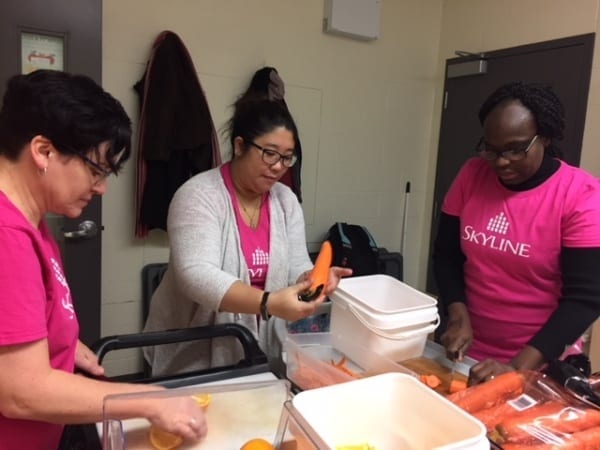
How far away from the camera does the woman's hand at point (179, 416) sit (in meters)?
0.85

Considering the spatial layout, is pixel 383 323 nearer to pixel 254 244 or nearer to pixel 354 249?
pixel 254 244

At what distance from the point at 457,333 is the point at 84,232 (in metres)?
1.68

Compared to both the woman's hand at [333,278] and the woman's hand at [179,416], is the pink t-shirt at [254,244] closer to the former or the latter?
the woman's hand at [333,278]

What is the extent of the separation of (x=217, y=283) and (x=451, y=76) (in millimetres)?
2634

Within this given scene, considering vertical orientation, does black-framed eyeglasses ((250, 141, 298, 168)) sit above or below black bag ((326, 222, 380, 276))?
above

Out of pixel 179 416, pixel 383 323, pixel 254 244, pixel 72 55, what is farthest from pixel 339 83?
pixel 179 416

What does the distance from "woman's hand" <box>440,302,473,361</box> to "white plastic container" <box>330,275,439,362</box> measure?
0.08m

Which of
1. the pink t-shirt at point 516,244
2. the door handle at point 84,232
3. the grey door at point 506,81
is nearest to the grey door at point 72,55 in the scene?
the door handle at point 84,232

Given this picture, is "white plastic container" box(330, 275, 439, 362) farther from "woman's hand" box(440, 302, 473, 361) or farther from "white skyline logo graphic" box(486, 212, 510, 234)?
"white skyline logo graphic" box(486, 212, 510, 234)

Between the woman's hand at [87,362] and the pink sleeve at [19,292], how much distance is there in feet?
1.14

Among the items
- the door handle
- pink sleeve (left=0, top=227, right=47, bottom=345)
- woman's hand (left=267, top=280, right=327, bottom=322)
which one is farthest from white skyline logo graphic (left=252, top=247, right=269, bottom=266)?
the door handle

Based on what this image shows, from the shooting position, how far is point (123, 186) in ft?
8.50

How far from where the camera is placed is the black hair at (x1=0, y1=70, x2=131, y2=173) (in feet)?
2.70

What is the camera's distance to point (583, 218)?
4.14 feet
